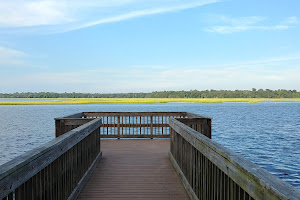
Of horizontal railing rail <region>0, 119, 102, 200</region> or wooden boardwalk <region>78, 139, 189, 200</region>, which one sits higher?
horizontal railing rail <region>0, 119, 102, 200</region>

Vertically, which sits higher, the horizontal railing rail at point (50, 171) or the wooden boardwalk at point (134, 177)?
the horizontal railing rail at point (50, 171)

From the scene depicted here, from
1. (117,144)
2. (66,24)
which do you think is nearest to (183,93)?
(66,24)

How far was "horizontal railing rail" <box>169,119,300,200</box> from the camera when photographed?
2025 mm

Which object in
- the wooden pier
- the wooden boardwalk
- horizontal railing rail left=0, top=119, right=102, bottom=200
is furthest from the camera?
the wooden boardwalk

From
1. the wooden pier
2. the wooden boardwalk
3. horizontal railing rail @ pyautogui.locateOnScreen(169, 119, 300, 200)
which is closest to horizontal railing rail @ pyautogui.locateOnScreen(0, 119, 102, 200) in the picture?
the wooden pier

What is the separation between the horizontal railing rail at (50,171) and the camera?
8.52 feet

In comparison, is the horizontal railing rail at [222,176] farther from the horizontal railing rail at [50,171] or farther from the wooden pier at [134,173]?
the horizontal railing rail at [50,171]

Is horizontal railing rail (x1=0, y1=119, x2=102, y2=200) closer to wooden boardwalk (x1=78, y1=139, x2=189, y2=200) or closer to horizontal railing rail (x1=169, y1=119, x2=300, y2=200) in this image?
wooden boardwalk (x1=78, y1=139, x2=189, y2=200)

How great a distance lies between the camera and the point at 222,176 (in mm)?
3316

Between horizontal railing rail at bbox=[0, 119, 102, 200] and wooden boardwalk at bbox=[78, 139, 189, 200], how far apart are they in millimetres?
355

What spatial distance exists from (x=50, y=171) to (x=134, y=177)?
2844mm

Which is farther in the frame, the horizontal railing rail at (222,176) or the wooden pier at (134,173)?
the wooden pier at (134,173)

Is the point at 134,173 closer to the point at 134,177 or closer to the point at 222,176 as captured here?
the point at 134,177

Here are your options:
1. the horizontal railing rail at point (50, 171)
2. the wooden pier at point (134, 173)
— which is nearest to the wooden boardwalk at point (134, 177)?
the wooden pier at point (134, 173)
